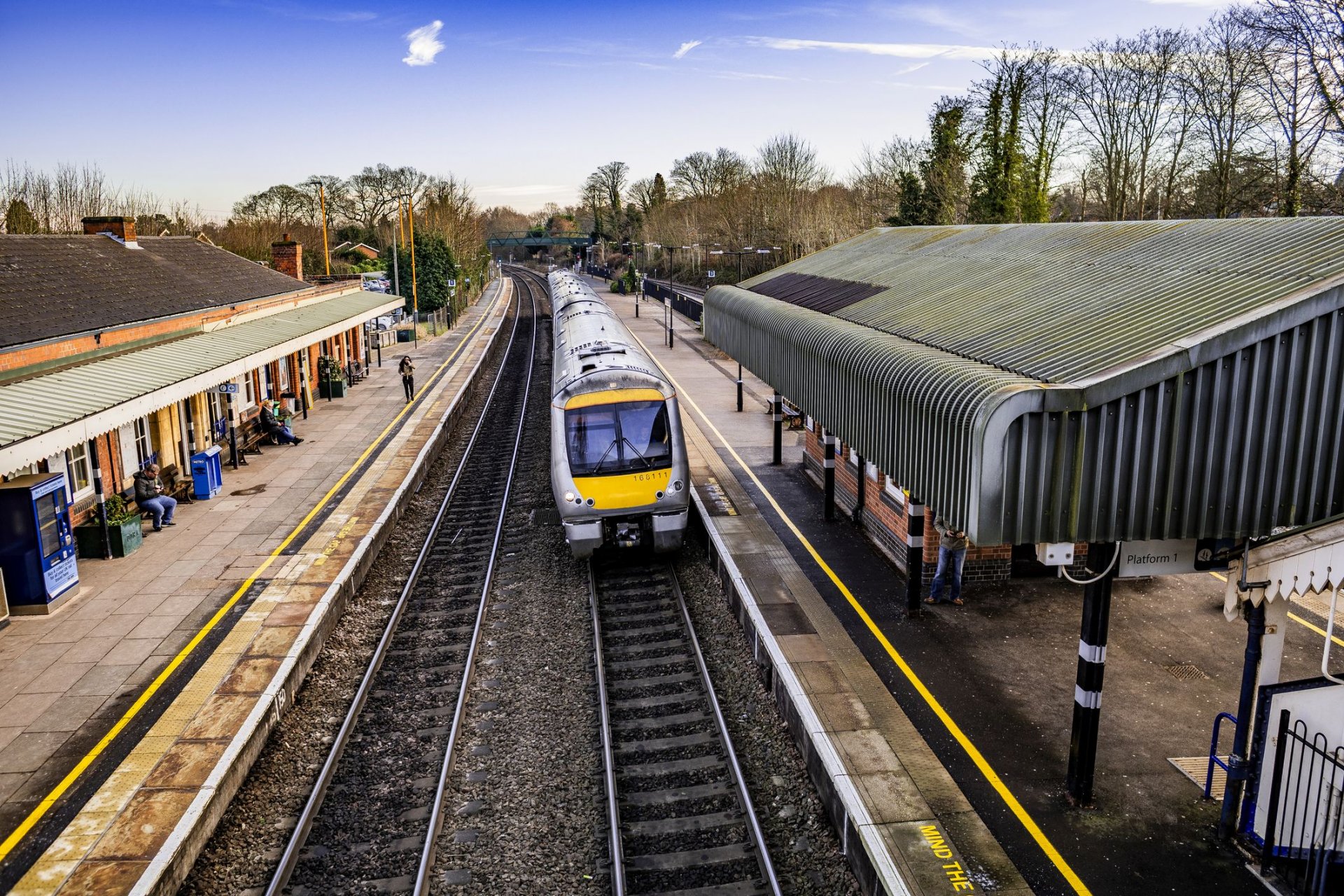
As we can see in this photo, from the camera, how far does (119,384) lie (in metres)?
13.9

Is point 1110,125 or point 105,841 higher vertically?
point 1110,125

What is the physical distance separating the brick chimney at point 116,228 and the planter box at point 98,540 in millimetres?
12392

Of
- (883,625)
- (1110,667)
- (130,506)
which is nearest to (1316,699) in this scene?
(1110,667)

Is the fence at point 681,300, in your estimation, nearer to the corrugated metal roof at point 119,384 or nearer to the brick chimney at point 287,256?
the brick chimney at point 287,256

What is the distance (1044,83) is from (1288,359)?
121 feet

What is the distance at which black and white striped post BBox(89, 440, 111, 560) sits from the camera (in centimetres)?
1346

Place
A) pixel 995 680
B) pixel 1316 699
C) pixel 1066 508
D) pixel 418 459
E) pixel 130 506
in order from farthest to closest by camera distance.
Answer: pixel 418 459
pixel 130 506
pixel 995 680
pixel 1066 508
pixel 1316 699

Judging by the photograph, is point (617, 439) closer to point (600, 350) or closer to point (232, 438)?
point (600, 350)

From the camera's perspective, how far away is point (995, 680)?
31.7ft

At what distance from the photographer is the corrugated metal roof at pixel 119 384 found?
10.9 metres

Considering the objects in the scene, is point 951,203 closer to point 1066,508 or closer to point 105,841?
point 1066,508

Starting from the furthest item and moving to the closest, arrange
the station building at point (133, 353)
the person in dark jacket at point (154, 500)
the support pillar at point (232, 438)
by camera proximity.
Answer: the support pillar at point (232, 438), the person in dark jacket at point (154, 500), the station building at point (133, 353)

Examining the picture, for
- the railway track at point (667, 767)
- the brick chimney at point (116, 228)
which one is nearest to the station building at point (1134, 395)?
the railway track at point (667, 767)

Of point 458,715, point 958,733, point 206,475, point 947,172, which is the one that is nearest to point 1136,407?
point 958,733
